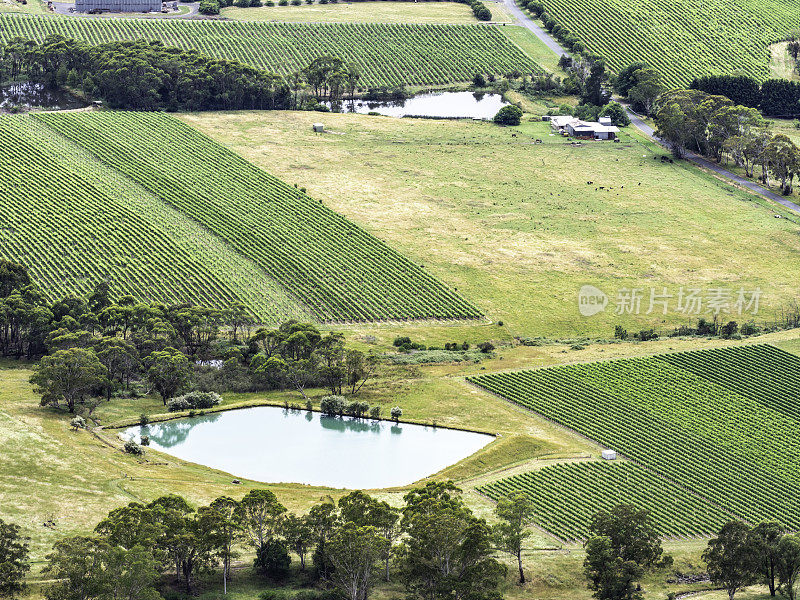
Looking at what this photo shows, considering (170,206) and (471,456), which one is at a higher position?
(170,206)

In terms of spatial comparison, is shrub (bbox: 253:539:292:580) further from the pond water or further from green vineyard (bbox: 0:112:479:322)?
green vineyard (bbox: 0:112:479:322)

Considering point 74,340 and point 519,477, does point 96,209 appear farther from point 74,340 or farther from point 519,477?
point 519,477

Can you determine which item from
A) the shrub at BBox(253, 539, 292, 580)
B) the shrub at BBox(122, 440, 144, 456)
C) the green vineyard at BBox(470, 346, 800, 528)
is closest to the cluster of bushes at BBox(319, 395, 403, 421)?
the green vineyard at BBox(470, 346, 800, 528)

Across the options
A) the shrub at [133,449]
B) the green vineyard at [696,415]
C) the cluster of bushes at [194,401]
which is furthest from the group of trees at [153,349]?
the green vineyard at [696,415]

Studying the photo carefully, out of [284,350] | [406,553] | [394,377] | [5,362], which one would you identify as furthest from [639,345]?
[5,362]

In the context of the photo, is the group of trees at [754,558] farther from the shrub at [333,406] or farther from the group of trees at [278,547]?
the shrub at [333,406]

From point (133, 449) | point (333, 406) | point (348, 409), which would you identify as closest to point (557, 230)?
→ point (348, 409)

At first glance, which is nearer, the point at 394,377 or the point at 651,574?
the point at 651,574
